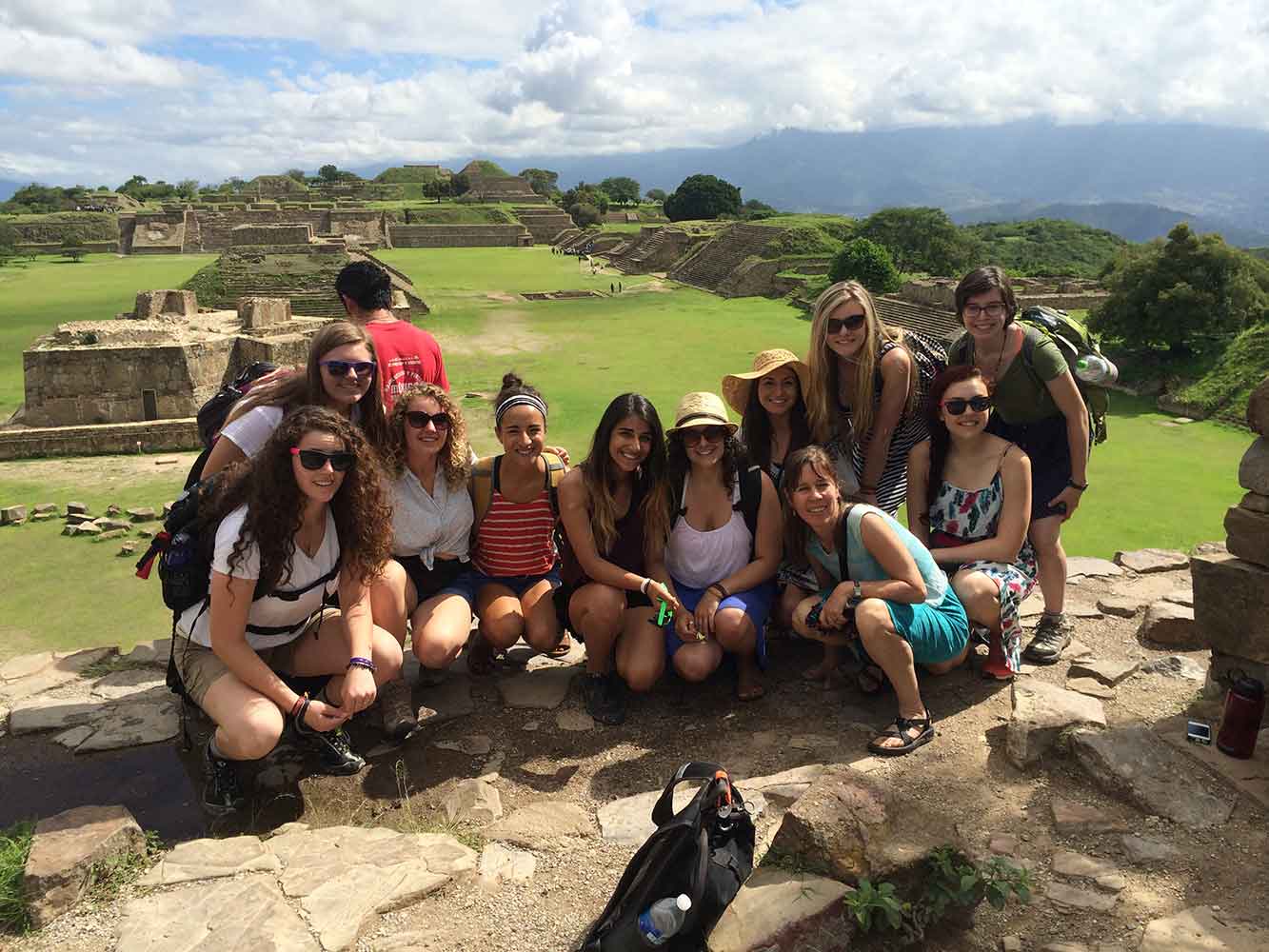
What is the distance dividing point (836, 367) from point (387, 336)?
2337 millimetres

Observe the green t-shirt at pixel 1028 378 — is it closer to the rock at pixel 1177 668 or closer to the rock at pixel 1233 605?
the rock at pixel 1233 605

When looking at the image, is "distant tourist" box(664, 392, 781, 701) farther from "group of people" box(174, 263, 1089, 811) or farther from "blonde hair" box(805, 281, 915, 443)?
"blonde hair" box(805, 281, 915, 443)

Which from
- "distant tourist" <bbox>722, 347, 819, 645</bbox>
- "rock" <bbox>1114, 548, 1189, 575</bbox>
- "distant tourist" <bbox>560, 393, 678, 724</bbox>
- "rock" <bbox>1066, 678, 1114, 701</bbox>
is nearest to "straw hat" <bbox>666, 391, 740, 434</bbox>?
"distant tourist" <bbox>560, 393, 678, 724</bbox>

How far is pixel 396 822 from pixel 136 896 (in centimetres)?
89

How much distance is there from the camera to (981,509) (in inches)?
156

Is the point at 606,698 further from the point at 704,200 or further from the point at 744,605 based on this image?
the point at 704,200

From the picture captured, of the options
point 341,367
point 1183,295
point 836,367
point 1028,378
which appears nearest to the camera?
point 341,367

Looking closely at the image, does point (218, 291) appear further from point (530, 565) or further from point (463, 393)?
point (530, 565)

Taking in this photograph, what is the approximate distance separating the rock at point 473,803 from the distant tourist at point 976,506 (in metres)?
2.15

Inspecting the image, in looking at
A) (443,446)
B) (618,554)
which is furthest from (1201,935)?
(443,446)

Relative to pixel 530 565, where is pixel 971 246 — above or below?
above

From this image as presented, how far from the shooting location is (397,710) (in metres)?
3.82

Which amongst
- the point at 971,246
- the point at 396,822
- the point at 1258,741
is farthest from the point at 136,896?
the point at 971,246

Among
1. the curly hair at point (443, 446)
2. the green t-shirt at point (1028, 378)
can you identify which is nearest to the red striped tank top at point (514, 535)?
the curly hair at point (443, 446)
